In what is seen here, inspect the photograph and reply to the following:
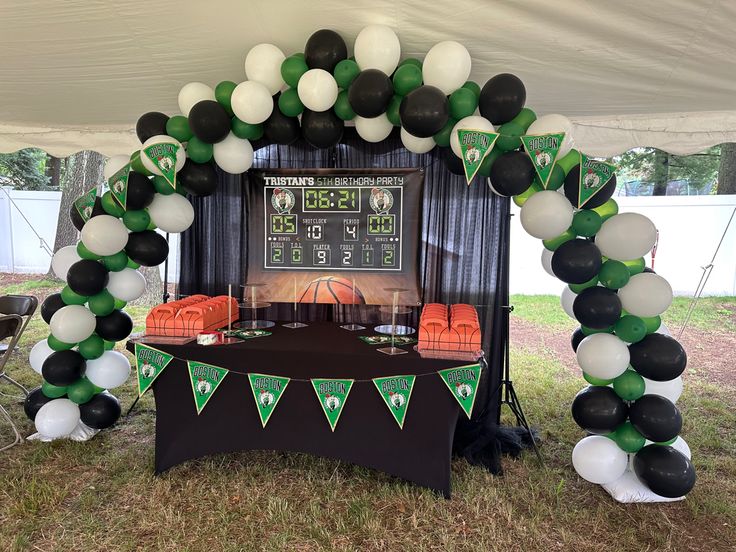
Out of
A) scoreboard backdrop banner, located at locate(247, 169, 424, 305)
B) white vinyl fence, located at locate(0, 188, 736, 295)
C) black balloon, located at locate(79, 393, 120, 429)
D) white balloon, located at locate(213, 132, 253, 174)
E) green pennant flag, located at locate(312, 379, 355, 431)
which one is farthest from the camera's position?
white vinyl fence, located at locate(0, 188, 736, 295)

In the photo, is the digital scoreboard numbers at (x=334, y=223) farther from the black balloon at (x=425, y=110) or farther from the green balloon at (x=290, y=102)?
the black balloon at (x=425, y=110)

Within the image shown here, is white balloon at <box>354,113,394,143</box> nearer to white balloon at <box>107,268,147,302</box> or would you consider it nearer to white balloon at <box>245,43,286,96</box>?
white balloon at <box>245,43,286,96</box>

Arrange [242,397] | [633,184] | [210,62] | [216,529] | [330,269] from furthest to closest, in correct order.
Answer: [633,184]
[330,269]
[210,62]
[242,397]
[216,529]

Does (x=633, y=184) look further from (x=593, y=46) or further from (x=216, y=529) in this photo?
(x=216, y=529)

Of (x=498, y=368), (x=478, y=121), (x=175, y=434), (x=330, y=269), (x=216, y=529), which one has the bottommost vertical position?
(x=216, y=529)

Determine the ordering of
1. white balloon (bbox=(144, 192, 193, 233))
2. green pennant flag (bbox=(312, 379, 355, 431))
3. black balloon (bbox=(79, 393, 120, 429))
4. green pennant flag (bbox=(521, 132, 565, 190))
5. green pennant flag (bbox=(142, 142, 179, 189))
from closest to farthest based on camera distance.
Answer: green pennant flag (bbox=(521, 132, 565, 190)), green pennant flag (bbox=(312, 379, 355, 431)), green pennant flag (bbox=(142, 142, 179, 189)), white balloon (bbox=(144, 192, 193, 233)), black balloon (bbox=(79, 393, 120, 429))

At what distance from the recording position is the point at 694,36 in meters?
2.02

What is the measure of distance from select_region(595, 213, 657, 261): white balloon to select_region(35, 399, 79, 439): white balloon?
301 cm

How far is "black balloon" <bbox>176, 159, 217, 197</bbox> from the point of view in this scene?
100 inches

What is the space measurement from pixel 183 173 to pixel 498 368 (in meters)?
2.26

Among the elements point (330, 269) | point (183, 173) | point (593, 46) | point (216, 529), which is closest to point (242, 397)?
point (216, 529)

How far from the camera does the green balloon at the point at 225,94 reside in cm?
236

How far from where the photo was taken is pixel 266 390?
7.20 feet

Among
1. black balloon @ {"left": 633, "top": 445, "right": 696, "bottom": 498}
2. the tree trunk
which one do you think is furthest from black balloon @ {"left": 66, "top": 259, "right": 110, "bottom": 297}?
the tree trunk
